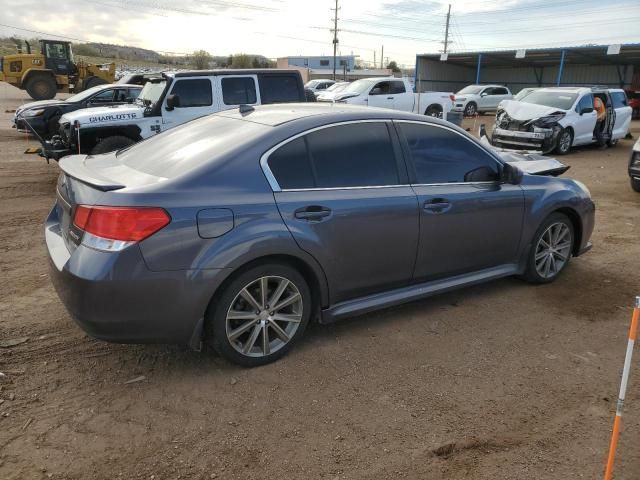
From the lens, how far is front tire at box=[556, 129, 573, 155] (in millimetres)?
13859

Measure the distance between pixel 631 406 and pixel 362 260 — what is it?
6.21ft

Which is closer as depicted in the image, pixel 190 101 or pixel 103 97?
pixel 190 101

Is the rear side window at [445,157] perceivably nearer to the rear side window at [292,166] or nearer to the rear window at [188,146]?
the rear side window at [292,166]

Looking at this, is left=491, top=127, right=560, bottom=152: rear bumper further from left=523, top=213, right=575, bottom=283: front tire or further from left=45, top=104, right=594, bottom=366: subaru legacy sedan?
left=45, top=104, right=594, bottom=366: subaru legacy sedan

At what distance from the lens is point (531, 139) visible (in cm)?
1355

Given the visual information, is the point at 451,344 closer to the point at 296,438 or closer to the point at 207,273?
the point at 296,438

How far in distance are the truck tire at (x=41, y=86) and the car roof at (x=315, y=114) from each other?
1012 inches

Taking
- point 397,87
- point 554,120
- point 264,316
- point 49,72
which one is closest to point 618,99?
point 554,120

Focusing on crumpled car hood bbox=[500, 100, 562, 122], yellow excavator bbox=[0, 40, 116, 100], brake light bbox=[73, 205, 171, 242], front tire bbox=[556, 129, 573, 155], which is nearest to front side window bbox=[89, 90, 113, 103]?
crumpled car hood bbox=[500, 100, 562, 122]

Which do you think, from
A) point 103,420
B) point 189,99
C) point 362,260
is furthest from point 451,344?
point 189,99

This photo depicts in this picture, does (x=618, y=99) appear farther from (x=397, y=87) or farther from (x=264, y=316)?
(x=264, y=316)

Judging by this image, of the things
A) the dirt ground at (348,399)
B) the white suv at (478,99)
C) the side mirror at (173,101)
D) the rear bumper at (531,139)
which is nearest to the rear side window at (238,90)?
the side mirror at (173,101)

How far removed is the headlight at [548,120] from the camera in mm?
13445

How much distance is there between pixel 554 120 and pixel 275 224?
12535mm
